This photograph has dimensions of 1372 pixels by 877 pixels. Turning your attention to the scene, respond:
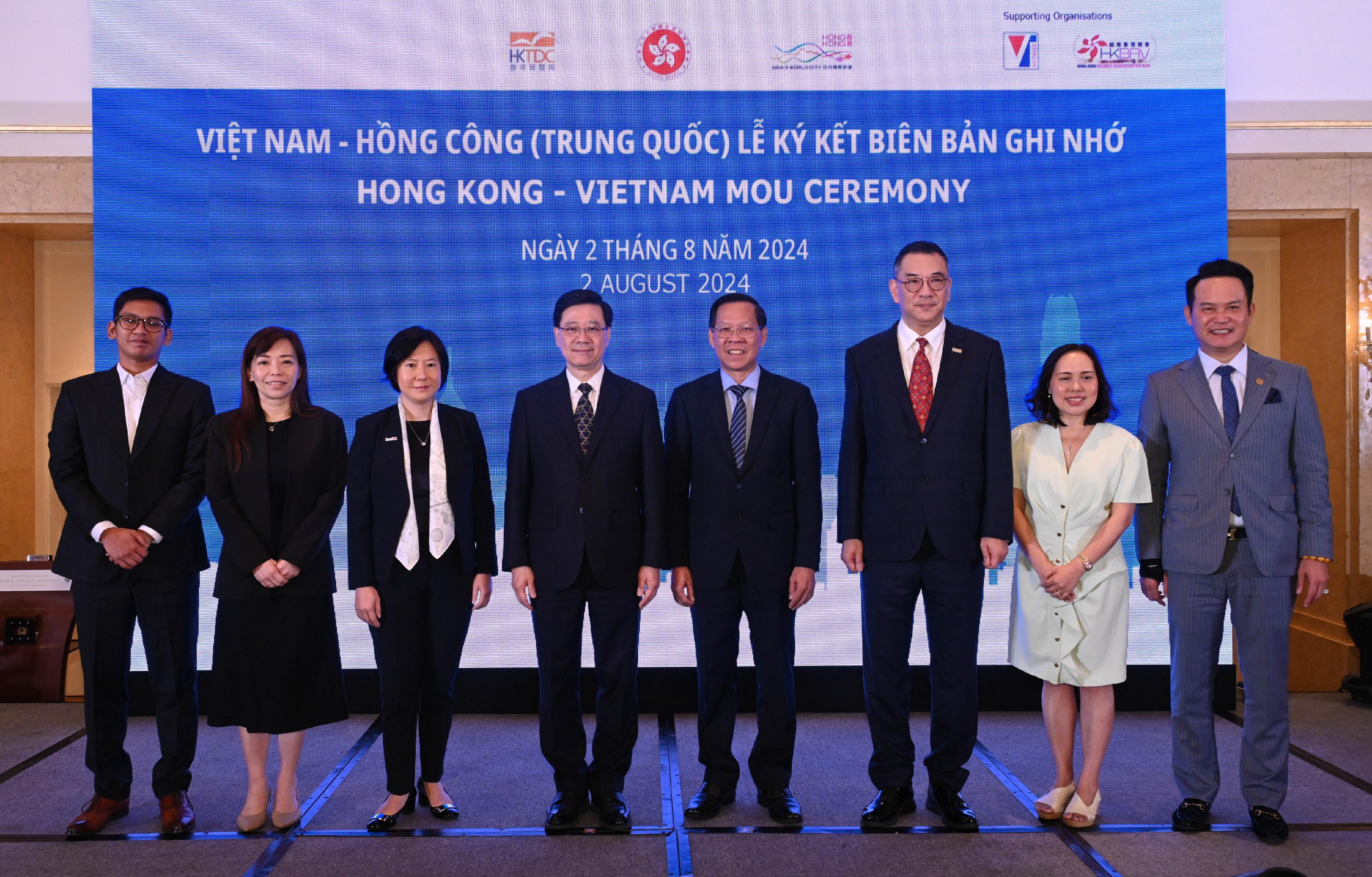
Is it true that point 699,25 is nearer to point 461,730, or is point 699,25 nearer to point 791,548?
point 791,548

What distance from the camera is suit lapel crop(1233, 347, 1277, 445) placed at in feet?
9.47

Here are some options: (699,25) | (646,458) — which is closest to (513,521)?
(646,458)

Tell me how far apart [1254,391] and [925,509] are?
1118 millimetres

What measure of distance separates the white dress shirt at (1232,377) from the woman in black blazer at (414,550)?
2.35 meters

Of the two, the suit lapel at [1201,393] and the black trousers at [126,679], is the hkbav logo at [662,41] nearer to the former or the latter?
the suit lapel at [1201,393]

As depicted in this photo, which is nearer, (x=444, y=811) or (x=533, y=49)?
(x=444, y=811)

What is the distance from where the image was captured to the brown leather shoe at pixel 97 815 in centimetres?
284

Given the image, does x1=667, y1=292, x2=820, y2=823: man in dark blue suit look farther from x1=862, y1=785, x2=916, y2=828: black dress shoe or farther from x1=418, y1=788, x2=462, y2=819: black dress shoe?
x1=418, y1=788, x2=462, y2=819: black dress shoe

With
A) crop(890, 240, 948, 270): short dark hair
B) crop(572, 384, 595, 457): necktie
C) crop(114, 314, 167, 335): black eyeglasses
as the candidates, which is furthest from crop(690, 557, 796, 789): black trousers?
crop(114, 314, 167, 335): black eyeglasses

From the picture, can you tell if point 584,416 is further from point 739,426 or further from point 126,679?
point 126,679

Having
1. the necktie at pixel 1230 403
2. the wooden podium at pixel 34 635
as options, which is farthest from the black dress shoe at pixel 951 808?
the wooden podium at pixel 34 635

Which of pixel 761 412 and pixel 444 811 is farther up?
pixel 761 412

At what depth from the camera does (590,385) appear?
9.62ft

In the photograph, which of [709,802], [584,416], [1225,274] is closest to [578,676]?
[709,802]
